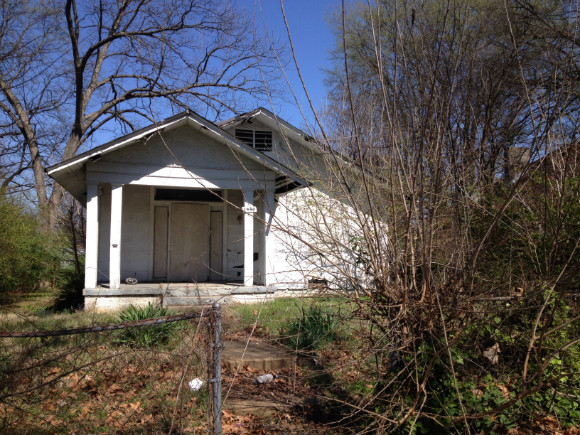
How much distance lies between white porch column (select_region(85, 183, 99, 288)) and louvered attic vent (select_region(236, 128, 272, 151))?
542 cm

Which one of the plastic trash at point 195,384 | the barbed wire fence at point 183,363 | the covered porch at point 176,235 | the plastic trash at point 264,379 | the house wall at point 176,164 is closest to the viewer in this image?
the barbed wire fence at point 183,363

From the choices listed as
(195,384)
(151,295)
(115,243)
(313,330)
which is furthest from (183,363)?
(151,295)

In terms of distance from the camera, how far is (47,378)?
13.5 feet

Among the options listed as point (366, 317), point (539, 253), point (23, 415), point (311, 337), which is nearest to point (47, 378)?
point (23, 415)

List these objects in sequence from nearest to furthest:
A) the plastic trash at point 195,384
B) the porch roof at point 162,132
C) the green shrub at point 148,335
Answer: the plastic trash at point 195,384 < the green shrub at point 148,335 < the porch roof at point 162,132

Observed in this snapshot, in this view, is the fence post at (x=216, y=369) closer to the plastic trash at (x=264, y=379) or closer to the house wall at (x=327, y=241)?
the house wall at (x=327, y=241)

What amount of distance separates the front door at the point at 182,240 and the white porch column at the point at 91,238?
9.02ft

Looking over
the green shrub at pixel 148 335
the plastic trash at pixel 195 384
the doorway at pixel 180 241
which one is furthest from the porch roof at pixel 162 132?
the plastic trash at pixel 195 384

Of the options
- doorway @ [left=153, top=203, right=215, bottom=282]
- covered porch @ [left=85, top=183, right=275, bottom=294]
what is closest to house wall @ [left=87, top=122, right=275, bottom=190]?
covered porch @ [left=85, top=183, right=275, bottom=294]

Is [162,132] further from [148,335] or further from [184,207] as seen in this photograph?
[148,335]

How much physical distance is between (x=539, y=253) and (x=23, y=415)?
17.0ft

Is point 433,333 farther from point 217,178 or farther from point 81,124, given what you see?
point 81,124

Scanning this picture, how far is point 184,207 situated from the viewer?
49.7 ft

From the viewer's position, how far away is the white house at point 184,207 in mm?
11945
